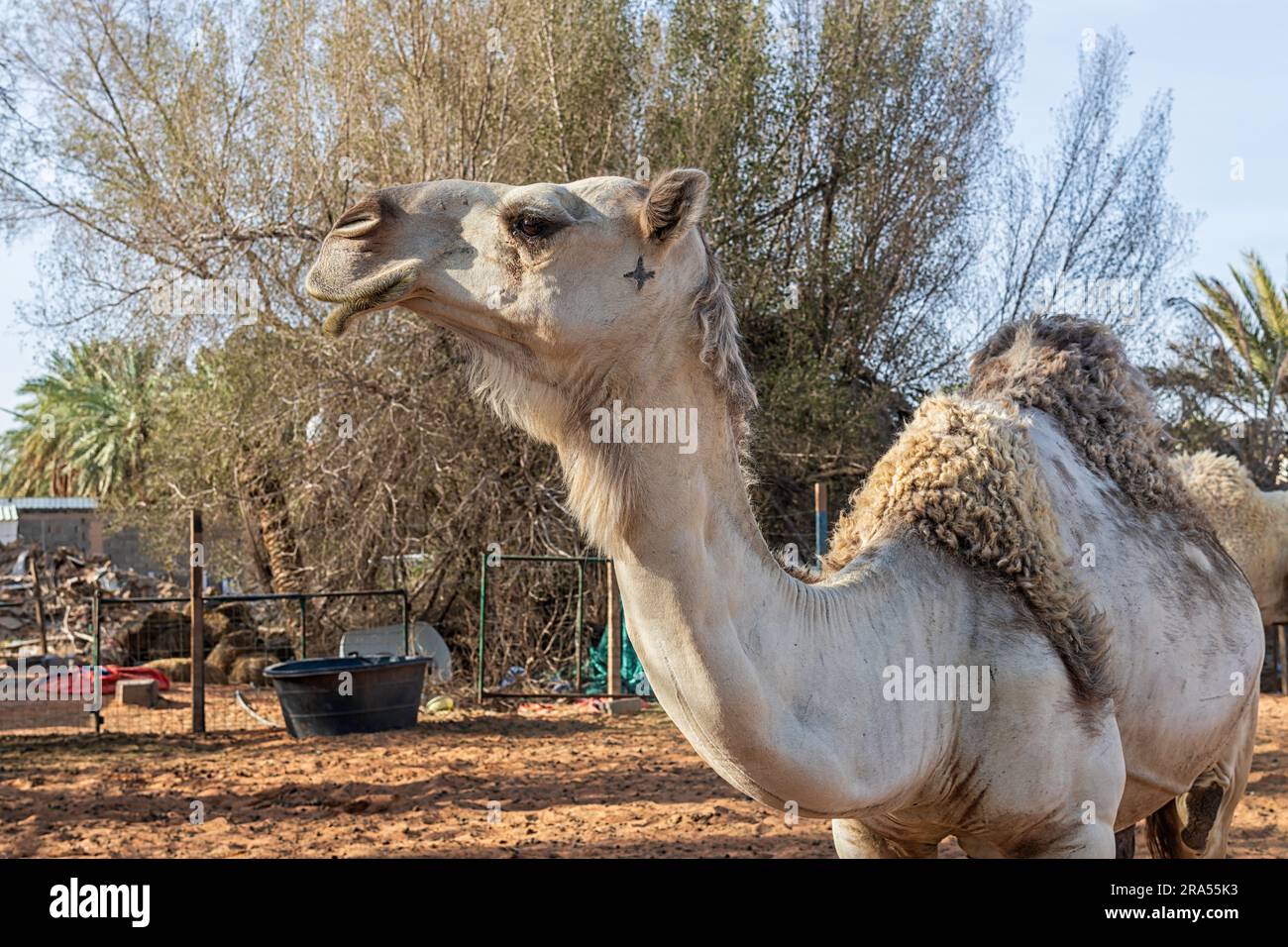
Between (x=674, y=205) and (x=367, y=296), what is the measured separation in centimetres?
61

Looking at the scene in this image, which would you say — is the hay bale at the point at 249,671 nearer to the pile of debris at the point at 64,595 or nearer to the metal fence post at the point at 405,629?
the metal fence post at the point at 405,629

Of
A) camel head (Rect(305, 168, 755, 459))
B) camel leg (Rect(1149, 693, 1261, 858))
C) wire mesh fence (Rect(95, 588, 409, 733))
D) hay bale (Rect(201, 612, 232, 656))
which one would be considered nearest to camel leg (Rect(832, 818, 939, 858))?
camel leg (Rect(1149, 693, 1261, 858))

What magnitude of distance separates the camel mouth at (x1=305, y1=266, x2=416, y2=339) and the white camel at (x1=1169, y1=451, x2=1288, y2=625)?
7.61 meters

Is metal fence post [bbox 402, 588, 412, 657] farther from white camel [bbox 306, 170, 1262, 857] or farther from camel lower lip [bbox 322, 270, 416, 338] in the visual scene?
camel lower lip [bbox 322, 270, 416, 338]

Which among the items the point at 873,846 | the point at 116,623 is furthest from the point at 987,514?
the point at 116,623

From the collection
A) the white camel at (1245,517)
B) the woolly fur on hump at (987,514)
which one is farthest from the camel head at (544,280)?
the white camel at (1245,517)

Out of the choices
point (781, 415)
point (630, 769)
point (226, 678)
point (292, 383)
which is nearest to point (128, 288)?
point (292, 383)

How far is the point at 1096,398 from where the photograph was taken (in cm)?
408

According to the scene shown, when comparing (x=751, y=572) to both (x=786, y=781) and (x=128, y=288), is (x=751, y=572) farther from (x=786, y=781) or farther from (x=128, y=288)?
(x=128, y=288)

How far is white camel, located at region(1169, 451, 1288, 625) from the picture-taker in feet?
28.9

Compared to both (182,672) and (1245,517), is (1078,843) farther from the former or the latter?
(182,672)

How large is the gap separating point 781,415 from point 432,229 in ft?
42.1

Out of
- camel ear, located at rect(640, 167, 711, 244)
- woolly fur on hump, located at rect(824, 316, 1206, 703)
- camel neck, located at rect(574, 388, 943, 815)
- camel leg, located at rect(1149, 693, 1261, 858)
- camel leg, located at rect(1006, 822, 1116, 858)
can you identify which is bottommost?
camel leg, located at rect(1149, 693, 1261, 858)

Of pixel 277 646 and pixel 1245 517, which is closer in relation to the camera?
pixel 1245 517
